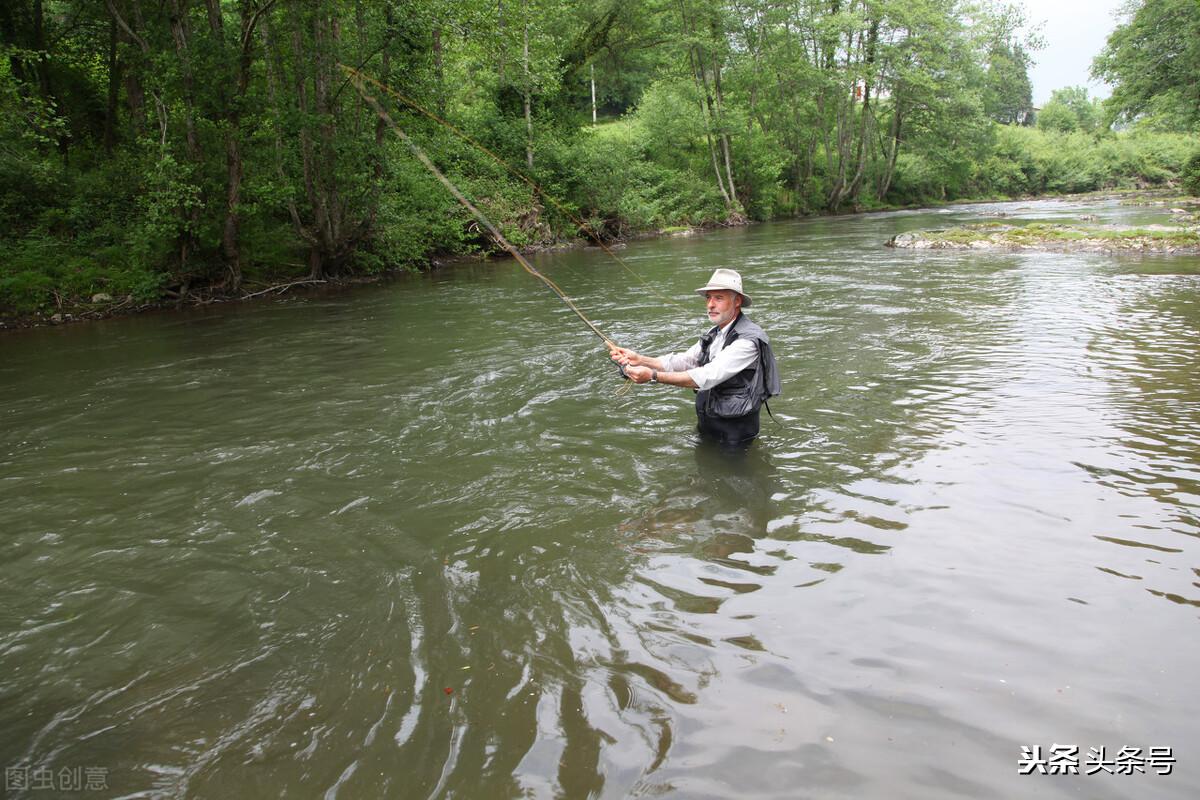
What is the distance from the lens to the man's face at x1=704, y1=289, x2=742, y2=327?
542 cm

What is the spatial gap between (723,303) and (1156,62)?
101ft

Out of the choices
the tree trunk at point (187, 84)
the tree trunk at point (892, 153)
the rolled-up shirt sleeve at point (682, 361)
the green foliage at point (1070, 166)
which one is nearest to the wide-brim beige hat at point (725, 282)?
the rolled-up shirt sleeve at point (682, 361)

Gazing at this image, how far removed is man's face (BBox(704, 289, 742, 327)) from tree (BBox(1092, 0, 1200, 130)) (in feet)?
95.3

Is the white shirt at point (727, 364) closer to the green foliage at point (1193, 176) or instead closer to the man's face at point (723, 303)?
the man's face at point (723, 303)

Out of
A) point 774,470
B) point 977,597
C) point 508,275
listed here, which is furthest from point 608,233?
point 977,597

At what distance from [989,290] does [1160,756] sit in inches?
474

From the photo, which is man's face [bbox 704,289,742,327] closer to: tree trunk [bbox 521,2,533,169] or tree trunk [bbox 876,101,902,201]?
tree trunk [bbox 521,2,533,169]

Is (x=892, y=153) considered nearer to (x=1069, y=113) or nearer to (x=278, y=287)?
(x=278, y=287)

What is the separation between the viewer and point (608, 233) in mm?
27969

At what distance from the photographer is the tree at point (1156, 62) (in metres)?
25.1

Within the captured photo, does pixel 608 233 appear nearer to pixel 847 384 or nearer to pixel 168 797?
pixel 847 384

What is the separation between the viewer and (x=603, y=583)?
3965 mm

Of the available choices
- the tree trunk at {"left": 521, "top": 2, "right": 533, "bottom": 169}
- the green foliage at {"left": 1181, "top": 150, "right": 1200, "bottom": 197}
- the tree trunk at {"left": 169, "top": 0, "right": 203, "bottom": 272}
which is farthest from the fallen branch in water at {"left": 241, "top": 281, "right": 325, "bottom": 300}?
the green foliage at {"left": 1181, "top": 150, "right": 1200, "bottom": 197}

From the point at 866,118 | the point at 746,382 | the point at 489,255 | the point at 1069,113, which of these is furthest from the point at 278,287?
the point at 1069,113
